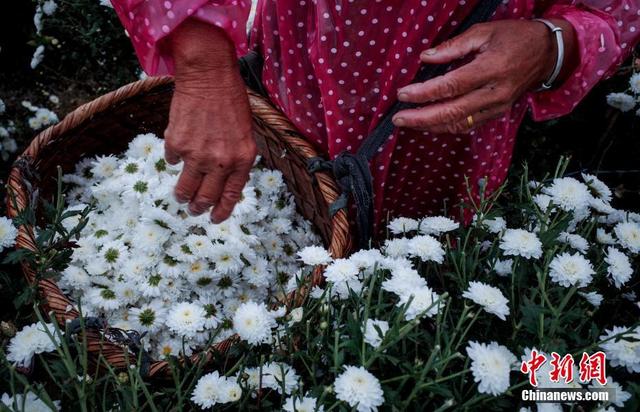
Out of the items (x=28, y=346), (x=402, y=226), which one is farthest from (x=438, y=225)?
(x=28, y=346)

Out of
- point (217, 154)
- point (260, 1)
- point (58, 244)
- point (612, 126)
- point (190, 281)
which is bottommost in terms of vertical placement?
point (612, 126)

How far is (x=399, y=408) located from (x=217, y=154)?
510 millimetres

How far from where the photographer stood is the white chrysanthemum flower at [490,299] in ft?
2.72

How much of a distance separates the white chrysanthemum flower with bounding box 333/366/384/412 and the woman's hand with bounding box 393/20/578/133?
0.56 m

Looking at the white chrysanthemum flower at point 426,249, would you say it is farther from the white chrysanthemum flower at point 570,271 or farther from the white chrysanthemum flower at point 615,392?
the white chrysanthemum flower at point 615,392

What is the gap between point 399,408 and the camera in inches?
29.9

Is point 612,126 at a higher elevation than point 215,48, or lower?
lower

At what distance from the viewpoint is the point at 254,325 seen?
891 mm

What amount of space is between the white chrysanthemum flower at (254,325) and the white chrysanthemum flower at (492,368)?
0.32 metres

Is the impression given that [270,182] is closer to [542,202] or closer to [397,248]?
[397,248]

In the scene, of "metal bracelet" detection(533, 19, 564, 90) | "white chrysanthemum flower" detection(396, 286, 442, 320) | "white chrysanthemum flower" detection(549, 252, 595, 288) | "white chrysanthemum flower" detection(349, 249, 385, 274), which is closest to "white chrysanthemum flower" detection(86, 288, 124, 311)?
"white chrysanthemum flower" detection(349, 249, 385, 274)

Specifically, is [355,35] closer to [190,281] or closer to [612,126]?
[190,281]

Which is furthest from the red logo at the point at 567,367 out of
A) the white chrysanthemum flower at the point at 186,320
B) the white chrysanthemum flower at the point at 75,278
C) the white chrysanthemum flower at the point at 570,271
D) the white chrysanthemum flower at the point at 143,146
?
the white chrysanthemum flower at the point at 143,146

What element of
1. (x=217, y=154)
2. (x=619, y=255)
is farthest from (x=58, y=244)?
(x=619, y=255)
